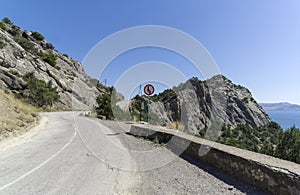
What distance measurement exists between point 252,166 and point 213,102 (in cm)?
4723

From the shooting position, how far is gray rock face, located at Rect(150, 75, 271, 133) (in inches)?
1467

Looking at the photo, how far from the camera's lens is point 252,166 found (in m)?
4.36

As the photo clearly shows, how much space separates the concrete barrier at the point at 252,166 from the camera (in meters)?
3.57

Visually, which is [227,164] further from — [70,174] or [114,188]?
[70,174]

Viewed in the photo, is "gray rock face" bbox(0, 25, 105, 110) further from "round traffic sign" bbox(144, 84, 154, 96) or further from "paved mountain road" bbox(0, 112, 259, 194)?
"paved mountain road" bbox(0, 112, 259, 194)

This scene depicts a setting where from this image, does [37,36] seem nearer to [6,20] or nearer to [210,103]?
[6,20]

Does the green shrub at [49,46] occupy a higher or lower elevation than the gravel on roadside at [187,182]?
higher

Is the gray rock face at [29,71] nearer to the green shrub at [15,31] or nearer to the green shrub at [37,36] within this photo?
the green shrub at [15,31]

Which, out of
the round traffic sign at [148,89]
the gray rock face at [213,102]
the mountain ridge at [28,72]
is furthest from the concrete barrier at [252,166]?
the mountain ridge at [28,72]

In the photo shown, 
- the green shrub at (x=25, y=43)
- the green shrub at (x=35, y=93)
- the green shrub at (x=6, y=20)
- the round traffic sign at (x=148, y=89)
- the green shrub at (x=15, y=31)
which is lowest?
the round traffic sign at (x=148, y=89)

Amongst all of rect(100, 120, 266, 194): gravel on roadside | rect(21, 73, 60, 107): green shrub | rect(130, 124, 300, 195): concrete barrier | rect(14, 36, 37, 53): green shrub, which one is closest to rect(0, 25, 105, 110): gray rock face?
rect(14, 36, 37, 53): green shrub

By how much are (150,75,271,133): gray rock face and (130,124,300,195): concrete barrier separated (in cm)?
2597

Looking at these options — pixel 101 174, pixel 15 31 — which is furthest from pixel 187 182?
pixel 15 31

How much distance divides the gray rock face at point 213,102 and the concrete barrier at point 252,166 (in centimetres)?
2597
